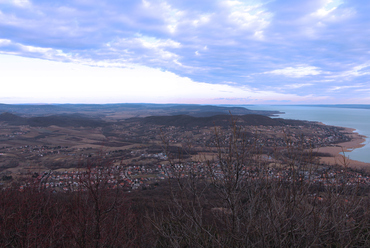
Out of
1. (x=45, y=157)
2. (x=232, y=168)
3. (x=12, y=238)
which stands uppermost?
(x=232, y=168)

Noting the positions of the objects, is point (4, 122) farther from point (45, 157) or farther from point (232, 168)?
point (232, 168)

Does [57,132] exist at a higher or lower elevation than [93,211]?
lower

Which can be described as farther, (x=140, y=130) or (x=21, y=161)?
→ (x=140, y=130)

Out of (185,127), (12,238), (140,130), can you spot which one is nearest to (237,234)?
(12,238)

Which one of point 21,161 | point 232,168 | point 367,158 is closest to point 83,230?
point 232,168

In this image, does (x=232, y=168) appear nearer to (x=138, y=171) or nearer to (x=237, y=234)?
(x=237, y=234)

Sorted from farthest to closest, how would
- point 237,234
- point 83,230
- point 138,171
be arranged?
point 138,171, point 83,230, point 237,234

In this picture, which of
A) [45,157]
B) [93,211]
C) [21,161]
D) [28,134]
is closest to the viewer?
[93,211]

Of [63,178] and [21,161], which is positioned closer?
[63,178]

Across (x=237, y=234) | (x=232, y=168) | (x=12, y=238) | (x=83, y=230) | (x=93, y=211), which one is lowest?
(x=12, y=238)
